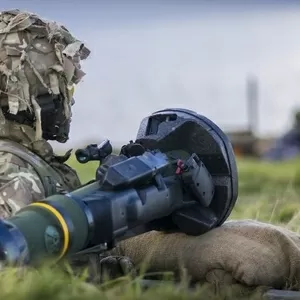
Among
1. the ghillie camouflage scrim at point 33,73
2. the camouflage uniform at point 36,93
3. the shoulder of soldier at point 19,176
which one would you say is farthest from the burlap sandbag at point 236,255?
the shoulder of soldier at point 19,176

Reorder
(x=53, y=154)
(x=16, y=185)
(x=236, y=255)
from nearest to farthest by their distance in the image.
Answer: (x=16, y=185), (x=236, y=255), (x=53, y=154)

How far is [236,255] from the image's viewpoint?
209 inches

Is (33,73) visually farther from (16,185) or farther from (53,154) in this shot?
(16,185)

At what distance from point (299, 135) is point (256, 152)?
Answer: 4.95 feet

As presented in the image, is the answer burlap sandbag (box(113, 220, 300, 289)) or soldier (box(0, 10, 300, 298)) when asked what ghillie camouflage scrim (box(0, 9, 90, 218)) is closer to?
soldier (box(0, 10, 300, 298))

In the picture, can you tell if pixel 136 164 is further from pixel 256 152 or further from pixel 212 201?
pixel 256 152

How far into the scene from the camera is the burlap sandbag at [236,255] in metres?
5.28

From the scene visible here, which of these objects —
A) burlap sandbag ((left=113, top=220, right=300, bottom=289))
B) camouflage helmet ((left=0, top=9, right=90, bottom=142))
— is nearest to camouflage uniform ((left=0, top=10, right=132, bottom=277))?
camouflage helmet ((left=0, top=9, right=90, bottom=142))

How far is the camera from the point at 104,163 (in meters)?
5.00

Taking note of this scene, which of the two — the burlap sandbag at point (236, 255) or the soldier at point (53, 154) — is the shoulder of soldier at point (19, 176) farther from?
the burlap sandbag at point (236, 255)

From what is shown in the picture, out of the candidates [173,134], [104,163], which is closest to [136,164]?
[104,163]

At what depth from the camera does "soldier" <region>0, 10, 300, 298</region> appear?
528cm

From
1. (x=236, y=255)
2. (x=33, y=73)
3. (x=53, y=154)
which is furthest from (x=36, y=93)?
(x=236, y=255)

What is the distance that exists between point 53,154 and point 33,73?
392 millimetres
